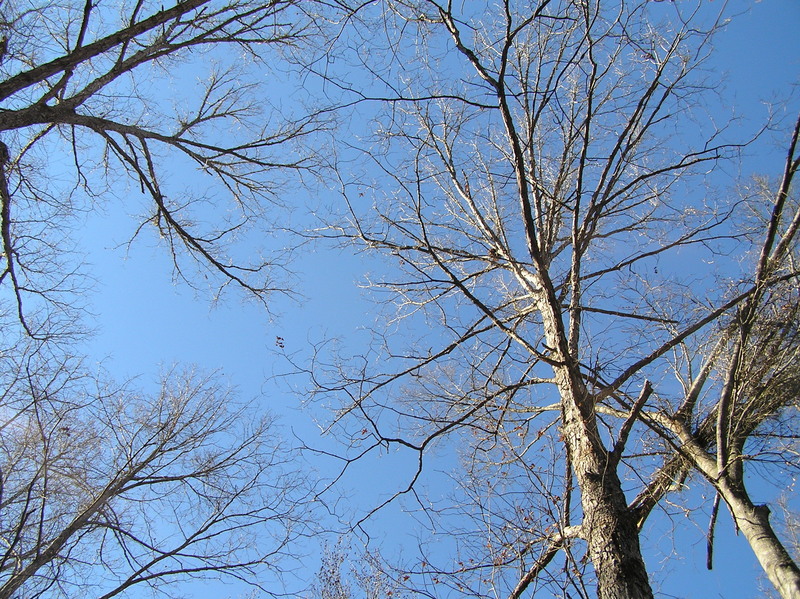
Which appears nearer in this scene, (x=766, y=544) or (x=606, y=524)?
(x=606, y=524)

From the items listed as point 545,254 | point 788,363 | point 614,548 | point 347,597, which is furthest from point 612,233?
point 347,597

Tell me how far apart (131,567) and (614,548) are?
545cm

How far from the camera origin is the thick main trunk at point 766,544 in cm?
360

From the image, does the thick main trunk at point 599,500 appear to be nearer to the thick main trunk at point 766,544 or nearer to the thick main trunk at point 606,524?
the thick main trunk at point 606,524

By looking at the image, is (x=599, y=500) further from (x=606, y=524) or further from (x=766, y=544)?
(x=766, y=544)

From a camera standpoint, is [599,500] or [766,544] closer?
[599,500]

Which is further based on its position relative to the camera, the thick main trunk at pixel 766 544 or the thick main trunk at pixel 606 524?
the thick main trunk at pixel 766 544

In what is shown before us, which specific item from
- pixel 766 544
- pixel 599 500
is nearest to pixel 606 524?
pixel 599 500

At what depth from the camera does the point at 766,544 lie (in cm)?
381

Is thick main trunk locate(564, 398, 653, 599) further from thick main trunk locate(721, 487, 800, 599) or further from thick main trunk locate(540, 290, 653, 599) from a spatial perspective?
thick main trunk locate(721, 487, 800, 599)

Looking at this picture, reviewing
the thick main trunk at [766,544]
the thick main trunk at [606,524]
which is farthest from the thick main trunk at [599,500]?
the thick main trunk at [766,544]

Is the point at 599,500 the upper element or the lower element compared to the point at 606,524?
upper

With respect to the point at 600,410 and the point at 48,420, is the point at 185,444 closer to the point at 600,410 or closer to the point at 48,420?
the point at 48,420

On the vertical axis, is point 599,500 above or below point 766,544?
above
